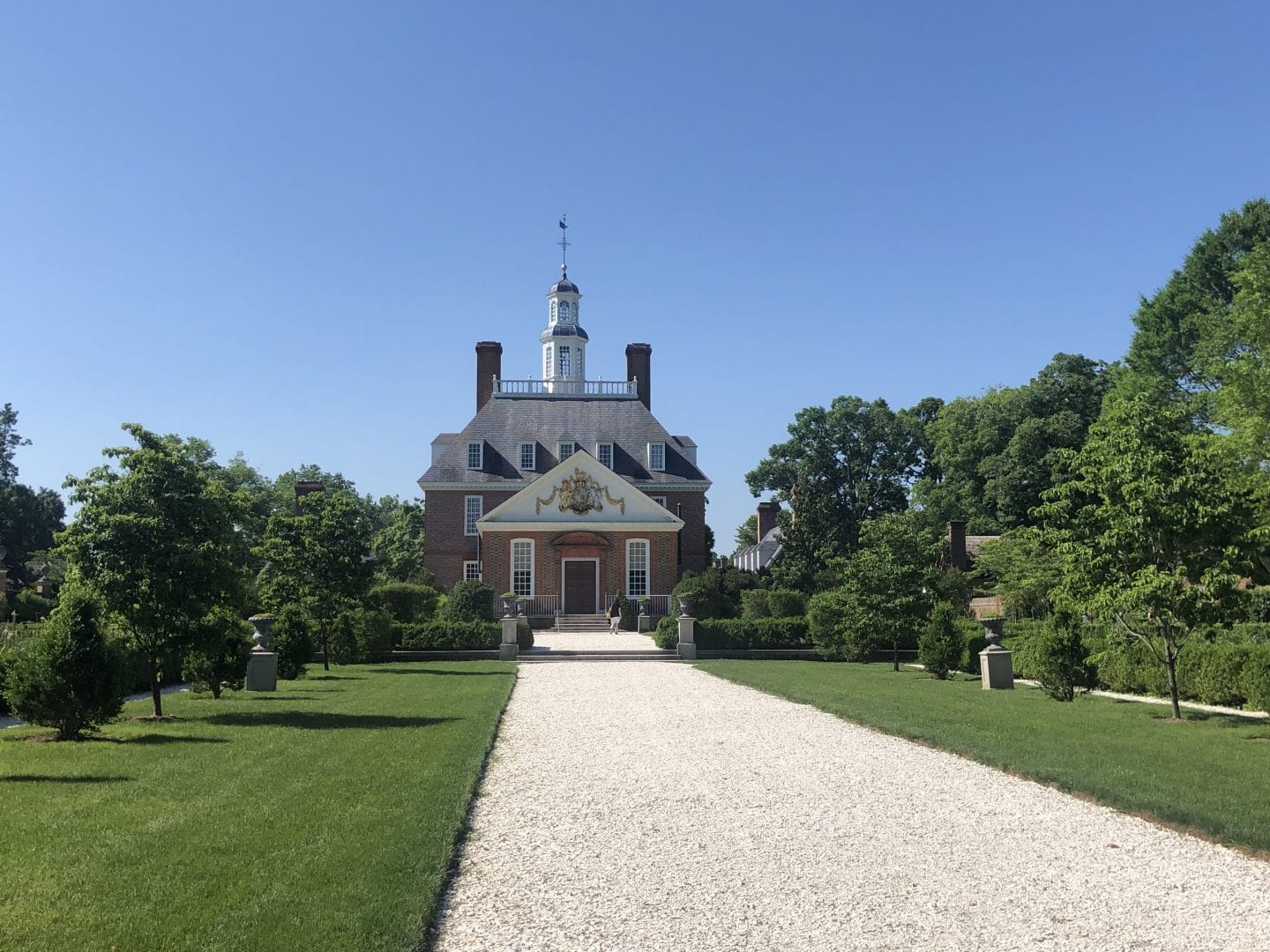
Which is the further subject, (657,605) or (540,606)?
(540,606)

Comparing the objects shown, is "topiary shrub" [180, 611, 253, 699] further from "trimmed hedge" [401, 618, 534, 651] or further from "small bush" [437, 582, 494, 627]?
"small bush" [437, 582, 494, 627]

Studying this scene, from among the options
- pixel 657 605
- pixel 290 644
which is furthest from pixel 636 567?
pixel 290 644

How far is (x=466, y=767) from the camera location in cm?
1047

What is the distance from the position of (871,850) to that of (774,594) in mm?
30214

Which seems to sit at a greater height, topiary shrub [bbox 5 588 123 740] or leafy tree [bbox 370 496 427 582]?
leafy tree [bbox 370 496 427 582]

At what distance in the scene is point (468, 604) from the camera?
37.9 metres

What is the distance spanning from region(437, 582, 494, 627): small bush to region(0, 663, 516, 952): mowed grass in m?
23.2

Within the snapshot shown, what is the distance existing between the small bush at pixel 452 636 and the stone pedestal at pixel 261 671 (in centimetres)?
1087

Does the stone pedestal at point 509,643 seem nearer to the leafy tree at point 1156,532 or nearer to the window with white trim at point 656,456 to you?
the leafy tree at point 1156,532

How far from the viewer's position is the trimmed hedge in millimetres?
31328

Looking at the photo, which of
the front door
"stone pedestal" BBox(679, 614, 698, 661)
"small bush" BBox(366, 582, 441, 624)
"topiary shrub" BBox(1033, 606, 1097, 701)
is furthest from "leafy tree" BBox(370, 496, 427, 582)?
"topiary shrub" BBox(1033, 606, 1097, 701)

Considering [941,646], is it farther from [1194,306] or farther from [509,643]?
[1194,306]

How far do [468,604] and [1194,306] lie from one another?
3167cm

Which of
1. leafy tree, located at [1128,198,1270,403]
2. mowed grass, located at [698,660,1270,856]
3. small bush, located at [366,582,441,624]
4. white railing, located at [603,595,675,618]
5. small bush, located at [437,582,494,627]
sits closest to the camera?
mowed grass, located at [698,660,1270,856]
